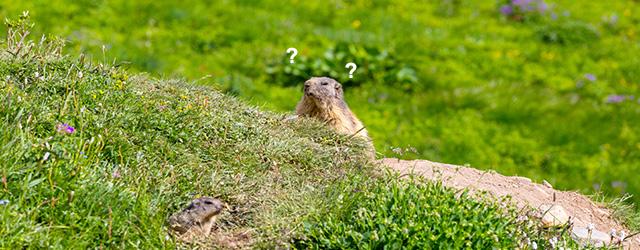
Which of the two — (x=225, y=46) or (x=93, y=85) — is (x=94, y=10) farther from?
(x=93, y=85)

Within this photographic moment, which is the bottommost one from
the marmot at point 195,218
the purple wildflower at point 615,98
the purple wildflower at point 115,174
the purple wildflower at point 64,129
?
the purple wildflower at point 615,98

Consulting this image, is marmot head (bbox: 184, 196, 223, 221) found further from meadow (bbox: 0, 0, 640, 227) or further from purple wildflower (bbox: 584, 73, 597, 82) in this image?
purple wildflower (bbox: 584, 73, 597, 82)

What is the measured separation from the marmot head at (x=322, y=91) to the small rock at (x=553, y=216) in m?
2.05

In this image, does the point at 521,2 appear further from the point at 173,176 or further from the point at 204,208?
the point at 204,208

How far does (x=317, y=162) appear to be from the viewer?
21.5ft

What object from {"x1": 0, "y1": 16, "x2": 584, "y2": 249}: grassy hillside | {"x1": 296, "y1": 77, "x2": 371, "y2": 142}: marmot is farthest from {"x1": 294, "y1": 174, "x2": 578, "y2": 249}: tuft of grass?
{"x1": 296, "y1": 77, "x2": 371, "y2": 142}: marmot

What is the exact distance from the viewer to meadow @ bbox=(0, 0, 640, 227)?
11859 mm

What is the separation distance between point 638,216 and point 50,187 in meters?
4.79

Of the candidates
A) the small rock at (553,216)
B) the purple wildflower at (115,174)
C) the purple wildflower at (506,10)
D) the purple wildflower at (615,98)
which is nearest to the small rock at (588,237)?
the small rock at (553,216)

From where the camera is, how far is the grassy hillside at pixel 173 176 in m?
5.16

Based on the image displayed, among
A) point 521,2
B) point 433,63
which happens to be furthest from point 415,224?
point 521,2

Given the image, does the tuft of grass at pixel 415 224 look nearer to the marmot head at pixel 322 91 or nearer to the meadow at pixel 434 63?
the marmot head at pixel 322 91

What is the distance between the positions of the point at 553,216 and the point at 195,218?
260 cm

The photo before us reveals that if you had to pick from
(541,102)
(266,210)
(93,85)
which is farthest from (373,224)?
(541,102)
